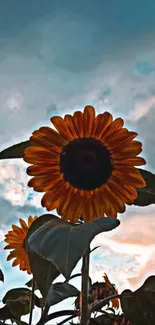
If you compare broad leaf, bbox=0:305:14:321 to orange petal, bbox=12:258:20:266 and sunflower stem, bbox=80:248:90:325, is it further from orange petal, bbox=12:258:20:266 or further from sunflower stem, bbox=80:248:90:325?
orange petal, bbox=12:258:20:266

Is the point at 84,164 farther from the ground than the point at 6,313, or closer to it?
farther from the ground

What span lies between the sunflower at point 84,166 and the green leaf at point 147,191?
0.06 feet

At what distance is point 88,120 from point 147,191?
166 mm

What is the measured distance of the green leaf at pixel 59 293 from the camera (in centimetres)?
78

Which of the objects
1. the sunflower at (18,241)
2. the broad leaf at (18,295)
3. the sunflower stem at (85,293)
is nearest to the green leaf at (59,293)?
the sunflower stem at (85,293)

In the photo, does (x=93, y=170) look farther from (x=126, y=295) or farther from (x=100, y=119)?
(x=126, y=295)

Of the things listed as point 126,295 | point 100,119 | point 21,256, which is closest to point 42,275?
point 126,295

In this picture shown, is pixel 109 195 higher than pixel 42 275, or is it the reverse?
pixel 109 195

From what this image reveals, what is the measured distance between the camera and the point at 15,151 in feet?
2.61

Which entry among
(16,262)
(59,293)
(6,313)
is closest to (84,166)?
(59,293)

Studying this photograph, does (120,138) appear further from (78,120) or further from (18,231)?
(18,231)

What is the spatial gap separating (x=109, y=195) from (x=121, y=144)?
0.10 metres

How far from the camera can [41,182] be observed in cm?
81

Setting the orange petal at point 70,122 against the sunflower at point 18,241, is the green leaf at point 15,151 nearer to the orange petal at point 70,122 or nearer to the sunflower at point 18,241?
the orange petal at point 70,122
